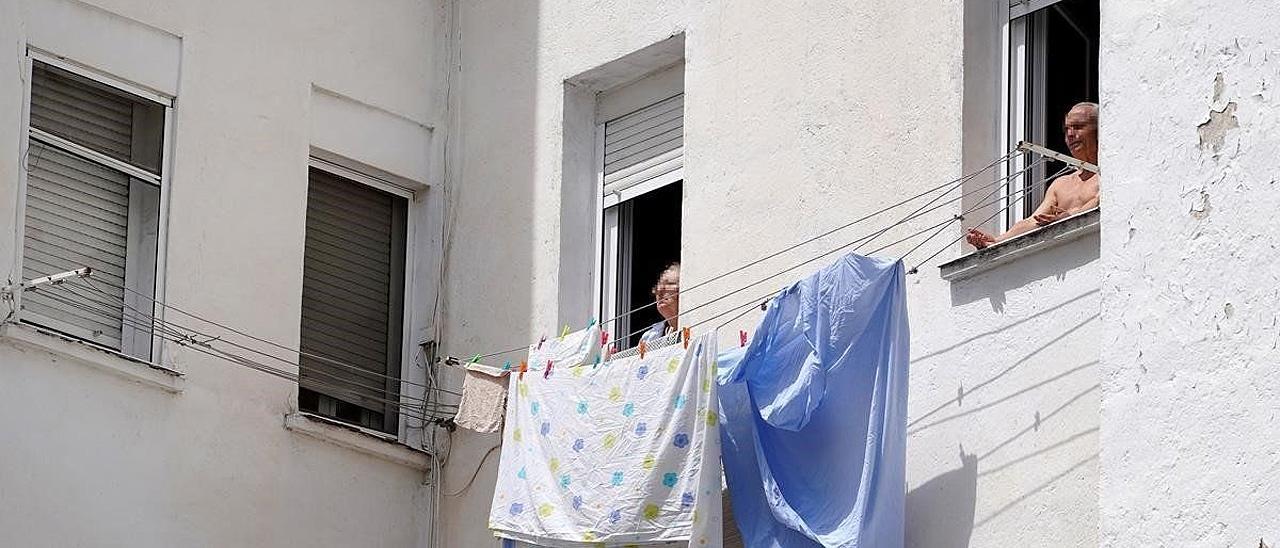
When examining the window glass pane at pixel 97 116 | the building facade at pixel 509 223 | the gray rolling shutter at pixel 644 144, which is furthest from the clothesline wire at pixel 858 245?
the window glass pane at pixel 97 116

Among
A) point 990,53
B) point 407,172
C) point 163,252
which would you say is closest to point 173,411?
point 163,252

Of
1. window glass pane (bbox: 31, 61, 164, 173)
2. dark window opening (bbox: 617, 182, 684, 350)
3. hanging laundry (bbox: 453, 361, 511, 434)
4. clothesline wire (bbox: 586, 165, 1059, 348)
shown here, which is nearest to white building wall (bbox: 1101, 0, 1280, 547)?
clothesline wire (bbox: 586, 165, 1059, 348)

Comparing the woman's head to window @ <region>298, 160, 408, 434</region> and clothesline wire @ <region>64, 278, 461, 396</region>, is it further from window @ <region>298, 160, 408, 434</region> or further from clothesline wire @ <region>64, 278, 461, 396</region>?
window @ <region>298, 160, 408, 434</region>

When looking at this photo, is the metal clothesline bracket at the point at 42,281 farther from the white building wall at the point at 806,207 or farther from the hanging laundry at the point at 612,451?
the white building wall at the point at 806,207

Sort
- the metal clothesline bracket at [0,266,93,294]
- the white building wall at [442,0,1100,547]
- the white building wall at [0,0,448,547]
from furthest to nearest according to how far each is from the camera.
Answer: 1. the white building wall at [0,0,448,547]
2. the metal clothesline bracket at [0,266,93,294]
3. the white building wall at [442,0,1100,547]

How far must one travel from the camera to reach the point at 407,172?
13008mm

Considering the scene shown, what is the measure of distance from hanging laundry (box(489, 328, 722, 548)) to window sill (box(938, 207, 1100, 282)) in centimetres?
108

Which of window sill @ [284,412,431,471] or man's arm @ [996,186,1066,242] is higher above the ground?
man's arm @ [996,186,1066,242]

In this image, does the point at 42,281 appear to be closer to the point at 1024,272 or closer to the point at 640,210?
the point at 640,210

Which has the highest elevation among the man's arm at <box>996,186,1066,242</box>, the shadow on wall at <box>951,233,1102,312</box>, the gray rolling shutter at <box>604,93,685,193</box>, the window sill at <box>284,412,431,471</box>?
the gray rolling shutter at <box>604,93,685,193</box>

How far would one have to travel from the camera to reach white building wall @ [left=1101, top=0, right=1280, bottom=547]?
24.5 feet

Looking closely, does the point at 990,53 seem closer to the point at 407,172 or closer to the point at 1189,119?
the point at 1189,119

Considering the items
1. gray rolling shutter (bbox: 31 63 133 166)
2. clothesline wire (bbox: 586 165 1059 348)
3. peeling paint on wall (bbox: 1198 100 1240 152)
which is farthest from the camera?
gray rolling shutter (bbox: 31 63 133 166)

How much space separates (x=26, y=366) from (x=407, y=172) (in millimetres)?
2699
